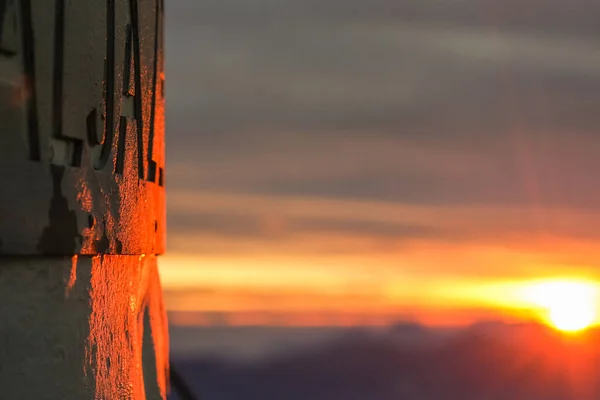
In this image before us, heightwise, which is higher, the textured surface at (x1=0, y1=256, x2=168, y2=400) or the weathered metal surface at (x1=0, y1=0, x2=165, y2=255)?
the weathered metal surface at (x1=0, y1=0, x2=165, y2=255)

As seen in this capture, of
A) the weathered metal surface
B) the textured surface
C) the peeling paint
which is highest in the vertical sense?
the weathered metal surface

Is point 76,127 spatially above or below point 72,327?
above

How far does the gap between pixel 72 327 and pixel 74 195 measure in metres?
0.56

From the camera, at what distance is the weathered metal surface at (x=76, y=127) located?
346 cm

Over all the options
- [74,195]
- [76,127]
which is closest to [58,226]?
[74,195]

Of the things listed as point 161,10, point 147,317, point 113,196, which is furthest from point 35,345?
point 161,10

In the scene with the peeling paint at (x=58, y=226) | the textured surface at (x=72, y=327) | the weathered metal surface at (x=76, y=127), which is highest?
the weathered metal surface at (x=76, y=127)

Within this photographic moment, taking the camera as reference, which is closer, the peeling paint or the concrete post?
the concrete post

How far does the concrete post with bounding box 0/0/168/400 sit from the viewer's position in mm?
3492

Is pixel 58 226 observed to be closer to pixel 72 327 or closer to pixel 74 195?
pixel 74 195

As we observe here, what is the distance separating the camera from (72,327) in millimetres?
3924

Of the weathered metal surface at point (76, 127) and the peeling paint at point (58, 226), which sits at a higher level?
the weathered metal surface at point (76, 127)

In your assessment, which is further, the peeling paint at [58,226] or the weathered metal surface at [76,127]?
the peeling paint at [58,226]

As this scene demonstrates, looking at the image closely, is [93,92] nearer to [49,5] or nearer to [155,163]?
[49,5]
